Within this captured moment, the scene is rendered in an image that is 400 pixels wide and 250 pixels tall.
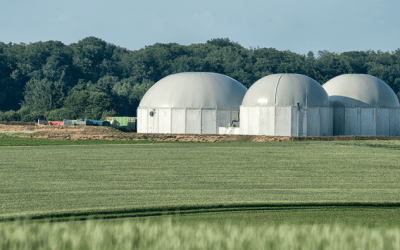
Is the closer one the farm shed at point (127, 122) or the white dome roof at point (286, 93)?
the white dome roof at point (286, 93)

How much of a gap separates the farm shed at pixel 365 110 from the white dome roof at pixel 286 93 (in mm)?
4019

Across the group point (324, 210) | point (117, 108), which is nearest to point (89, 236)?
point (324, 210)

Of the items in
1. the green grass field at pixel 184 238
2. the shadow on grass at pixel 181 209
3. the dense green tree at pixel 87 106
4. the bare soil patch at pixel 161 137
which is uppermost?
the dense green tree at pixel 87 106

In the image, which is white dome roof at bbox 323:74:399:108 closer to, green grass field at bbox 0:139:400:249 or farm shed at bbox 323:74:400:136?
farm shed at bbox 323:74:400:136

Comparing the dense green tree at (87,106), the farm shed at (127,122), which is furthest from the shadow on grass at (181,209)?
the dense green tree at (87,106)

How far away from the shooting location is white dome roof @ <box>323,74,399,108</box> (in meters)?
48.3

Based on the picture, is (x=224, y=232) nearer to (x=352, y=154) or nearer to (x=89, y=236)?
(x=89, y=236)

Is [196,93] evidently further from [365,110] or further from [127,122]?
[365,110]

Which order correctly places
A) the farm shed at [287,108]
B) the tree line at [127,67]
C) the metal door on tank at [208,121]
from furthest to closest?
1. the tree line at [127,67]
2. the metal door on tank at [208,121]
3. the farm shed at [287,108]

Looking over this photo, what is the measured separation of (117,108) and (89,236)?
81.3m

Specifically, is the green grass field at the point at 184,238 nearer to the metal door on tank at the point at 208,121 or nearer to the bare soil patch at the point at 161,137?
the bare soil patch at the point at 161,137

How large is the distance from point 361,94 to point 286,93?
10.2 m

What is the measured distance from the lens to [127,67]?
12300 cm

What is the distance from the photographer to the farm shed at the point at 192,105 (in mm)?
49281
